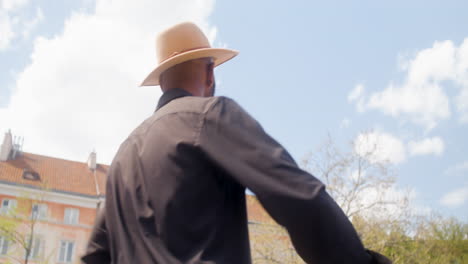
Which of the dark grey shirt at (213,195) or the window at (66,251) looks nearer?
the dark grey shirt at (213,195)

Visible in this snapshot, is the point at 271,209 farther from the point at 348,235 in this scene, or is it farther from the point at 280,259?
the point at 280,259

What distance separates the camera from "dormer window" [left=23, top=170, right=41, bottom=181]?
42062 mm

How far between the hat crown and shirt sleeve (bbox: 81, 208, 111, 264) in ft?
2.08

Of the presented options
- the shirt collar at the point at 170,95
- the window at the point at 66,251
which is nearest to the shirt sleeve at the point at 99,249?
the shirt collar at the point at 170,95

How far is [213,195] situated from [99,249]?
1.85ft

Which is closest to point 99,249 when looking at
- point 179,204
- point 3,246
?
point 179,204

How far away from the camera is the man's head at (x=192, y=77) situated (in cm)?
185

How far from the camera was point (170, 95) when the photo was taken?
179 cm

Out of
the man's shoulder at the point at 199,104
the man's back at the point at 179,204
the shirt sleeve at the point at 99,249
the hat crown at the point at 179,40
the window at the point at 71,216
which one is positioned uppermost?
the hat crown at the point at 179,40

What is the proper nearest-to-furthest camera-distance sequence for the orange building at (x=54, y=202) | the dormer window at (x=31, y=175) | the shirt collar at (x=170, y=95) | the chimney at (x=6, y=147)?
the shirt collar at (x=170, y=95)
the orange building at (x=54, y=202)
the dormer window at (x=31, y=175)
the chimney at (x=6, y=147)

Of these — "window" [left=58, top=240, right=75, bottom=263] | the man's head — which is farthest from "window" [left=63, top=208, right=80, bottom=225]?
the man's head

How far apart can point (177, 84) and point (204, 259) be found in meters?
0.69

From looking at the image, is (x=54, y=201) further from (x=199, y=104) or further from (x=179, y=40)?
(x=199, y=104)

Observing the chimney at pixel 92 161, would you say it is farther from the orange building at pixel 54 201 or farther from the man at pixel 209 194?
the man at pixel 209 194
